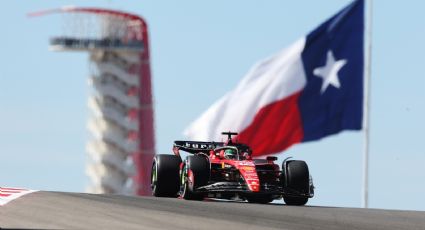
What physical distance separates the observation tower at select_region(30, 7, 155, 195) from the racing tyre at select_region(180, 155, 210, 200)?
107 meters

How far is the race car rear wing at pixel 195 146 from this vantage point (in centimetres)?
2662

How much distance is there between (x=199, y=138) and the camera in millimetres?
34156

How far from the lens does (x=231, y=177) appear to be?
24.8 meters

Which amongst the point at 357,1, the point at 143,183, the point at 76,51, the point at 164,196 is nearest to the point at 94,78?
the point at 76,51

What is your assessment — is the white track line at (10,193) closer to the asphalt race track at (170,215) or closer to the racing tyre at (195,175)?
the asphalt race track at (170,215)

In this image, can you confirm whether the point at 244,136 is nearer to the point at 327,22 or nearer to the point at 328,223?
the point at 327,22

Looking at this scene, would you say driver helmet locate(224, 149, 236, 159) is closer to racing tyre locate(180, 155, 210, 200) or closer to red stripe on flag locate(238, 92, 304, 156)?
racing tyre locate(180, 155, 210, 200)

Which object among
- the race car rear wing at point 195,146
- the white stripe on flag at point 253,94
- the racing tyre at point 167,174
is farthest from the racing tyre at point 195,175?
the white stripe on flag at point 253,94

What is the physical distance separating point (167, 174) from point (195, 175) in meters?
1.26

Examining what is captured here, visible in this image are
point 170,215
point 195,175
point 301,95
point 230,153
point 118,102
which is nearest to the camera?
point 170,215

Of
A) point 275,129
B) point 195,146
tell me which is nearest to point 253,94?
point 275,129

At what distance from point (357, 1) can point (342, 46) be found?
1460mm

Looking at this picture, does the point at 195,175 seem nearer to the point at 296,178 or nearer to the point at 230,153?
the point at 230,153

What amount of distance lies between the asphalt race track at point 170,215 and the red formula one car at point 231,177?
0.71 metres
